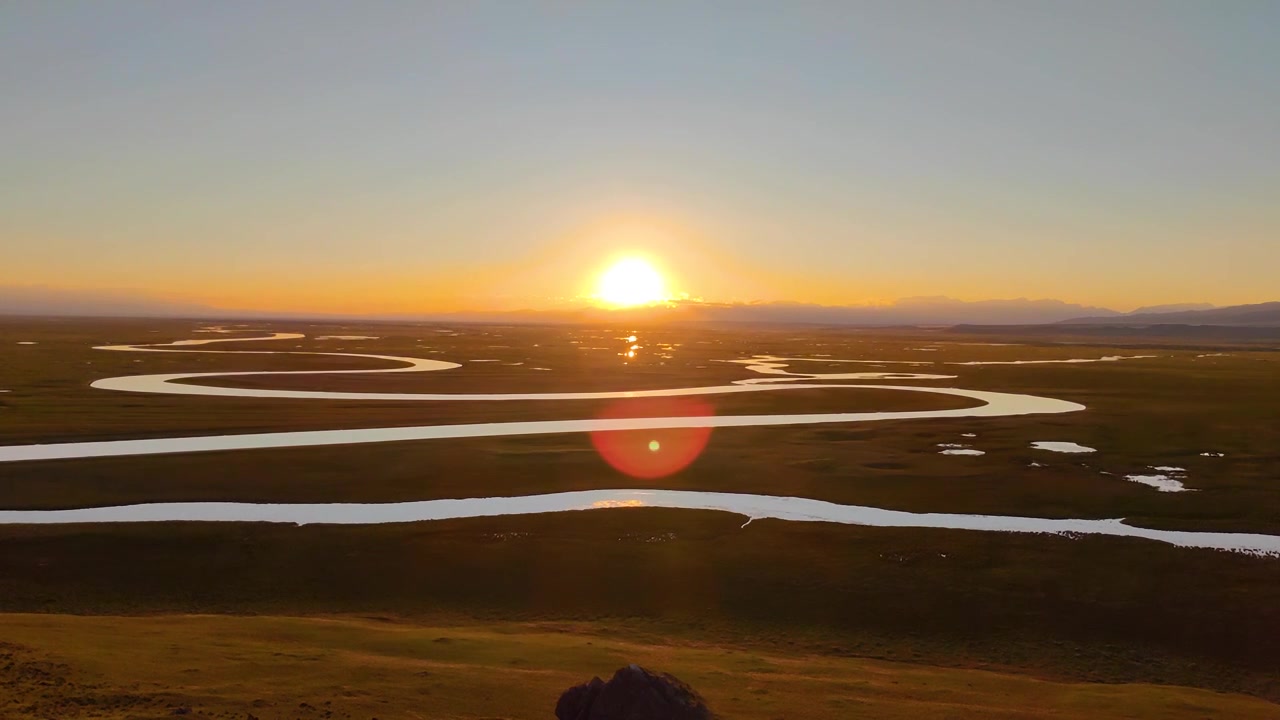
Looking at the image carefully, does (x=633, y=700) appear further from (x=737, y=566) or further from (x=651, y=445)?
(x=651, y=445)

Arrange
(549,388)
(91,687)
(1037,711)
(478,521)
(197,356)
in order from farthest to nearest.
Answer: (197,356) → (549,388) → (478,521) → (1037,711) → (91,687)

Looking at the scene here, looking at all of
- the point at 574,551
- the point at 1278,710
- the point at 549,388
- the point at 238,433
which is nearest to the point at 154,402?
the point at 238,433

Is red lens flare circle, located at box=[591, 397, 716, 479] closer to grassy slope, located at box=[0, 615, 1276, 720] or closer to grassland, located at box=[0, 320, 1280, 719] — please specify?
grassland, located at box=[0, 320, 1280, 719]

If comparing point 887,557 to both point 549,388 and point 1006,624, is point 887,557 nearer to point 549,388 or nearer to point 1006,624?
point 1006,624

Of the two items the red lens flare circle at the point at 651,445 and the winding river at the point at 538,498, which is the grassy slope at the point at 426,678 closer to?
the winding river at the point at 538,498

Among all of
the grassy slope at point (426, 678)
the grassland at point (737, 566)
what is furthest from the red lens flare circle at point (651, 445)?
the grassy slope at point (426, 678)

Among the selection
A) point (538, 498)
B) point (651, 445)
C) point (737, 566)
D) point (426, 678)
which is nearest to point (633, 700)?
point (426, 678)
